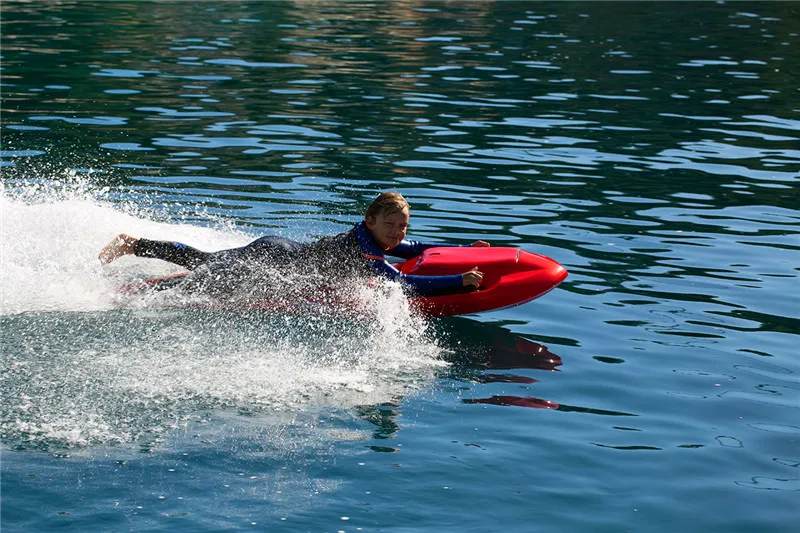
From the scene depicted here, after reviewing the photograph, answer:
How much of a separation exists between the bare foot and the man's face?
2.04 metres

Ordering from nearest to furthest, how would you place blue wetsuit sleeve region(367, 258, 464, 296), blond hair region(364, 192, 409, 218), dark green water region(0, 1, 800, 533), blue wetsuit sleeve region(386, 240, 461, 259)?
dark green water region(0, 1, 800, 533), blond hair region(364, 192, 409, 218), blue wetsuit sleeve region(367, 258, 464, 296), blue wetsuit sleeve region(386, 240, 461, 259)

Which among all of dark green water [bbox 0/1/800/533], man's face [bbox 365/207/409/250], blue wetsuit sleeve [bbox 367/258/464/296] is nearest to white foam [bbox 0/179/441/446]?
dark green water [bbox 0/1/800/533]

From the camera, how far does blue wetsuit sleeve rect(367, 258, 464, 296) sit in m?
8.41

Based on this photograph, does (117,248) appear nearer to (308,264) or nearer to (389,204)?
(308,264)

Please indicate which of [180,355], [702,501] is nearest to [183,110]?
[180,355]

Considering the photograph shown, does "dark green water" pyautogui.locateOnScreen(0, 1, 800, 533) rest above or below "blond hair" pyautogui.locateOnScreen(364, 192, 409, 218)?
below

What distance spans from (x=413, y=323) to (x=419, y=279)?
0.37 metres

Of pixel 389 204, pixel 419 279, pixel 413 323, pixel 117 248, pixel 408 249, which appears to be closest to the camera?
pixel 389 204

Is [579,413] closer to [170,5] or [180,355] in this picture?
[180,355]

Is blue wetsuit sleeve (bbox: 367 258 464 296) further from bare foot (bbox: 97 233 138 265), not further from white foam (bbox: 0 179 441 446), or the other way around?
bare foot (bbox: 97 233 138 265)

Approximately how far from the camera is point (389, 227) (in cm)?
829

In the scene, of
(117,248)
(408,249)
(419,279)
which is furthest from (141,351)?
(408,249)

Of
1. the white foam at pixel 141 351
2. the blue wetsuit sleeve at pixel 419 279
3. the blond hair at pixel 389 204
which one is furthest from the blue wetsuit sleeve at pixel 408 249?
the blond hair at pixel 389 204

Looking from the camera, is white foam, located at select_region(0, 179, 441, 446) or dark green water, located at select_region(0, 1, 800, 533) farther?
white foam, located at select_region(0, 179, 441, 446)
